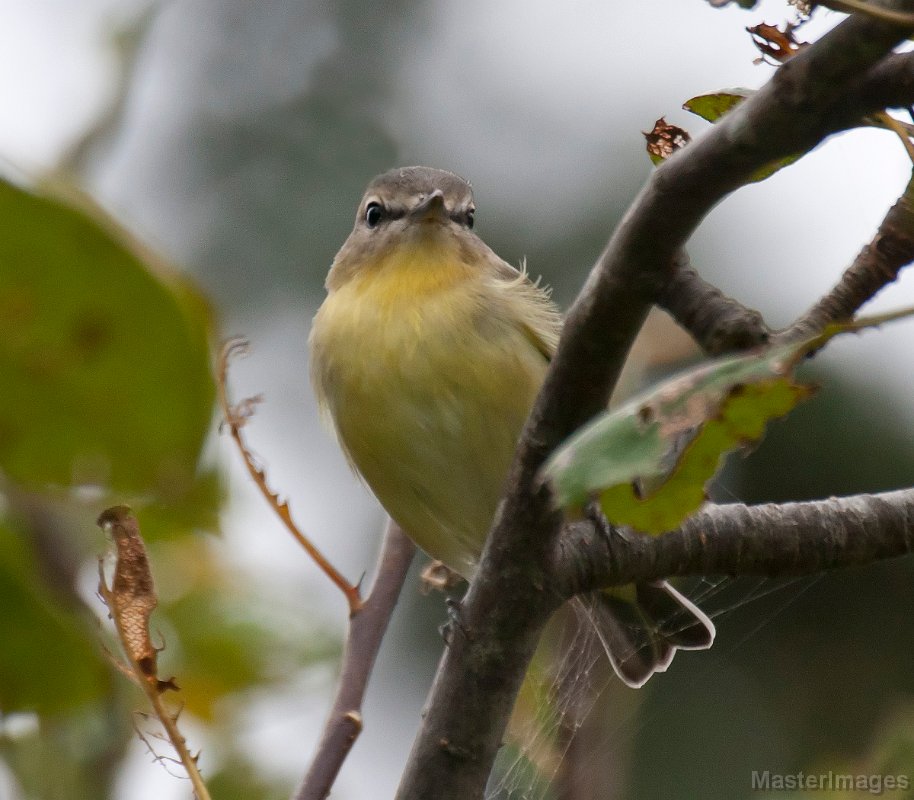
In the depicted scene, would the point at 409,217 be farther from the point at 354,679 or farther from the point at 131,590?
the point at 131,590

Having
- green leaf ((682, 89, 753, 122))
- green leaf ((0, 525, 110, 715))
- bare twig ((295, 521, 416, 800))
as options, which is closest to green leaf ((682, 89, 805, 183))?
green leaf ((682, 89, 753, 122))

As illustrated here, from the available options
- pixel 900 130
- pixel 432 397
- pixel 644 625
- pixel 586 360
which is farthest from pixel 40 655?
pixel 644 625

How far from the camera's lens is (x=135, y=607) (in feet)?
6.72

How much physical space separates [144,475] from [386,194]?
2.06 m

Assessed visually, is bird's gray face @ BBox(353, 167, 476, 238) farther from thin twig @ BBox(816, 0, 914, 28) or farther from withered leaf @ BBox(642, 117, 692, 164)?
thin twig @ BBox(816, 0, 914, 28)

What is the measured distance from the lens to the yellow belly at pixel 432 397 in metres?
3.67

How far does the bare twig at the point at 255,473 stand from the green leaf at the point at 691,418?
2.75 feet

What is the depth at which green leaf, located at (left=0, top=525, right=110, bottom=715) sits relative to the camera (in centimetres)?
248

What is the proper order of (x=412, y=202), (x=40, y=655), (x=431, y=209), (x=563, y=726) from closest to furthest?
(x=40, y=655) < (x=563, y=726) < (x=431, y=209) < (x=412, y=202)

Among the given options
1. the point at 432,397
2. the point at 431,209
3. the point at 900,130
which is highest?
the point at 431,209

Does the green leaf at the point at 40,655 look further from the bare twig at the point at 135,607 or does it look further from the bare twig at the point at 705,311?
the bare twig at the point at 705,311

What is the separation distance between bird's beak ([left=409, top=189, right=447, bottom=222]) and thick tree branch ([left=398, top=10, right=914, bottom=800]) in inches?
89.1

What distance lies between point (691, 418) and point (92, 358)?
1.51 m

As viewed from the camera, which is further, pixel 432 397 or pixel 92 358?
pixel 432 397
